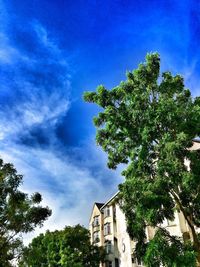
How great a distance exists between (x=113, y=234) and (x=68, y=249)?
32.4ft

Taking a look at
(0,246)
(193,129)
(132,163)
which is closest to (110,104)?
(132,163)

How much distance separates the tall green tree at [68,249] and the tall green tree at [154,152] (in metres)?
21.5

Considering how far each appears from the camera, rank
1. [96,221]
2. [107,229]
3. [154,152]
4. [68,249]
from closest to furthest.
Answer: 1. [154,152]
2. [68,249]
3. [107,229]
4. [96,221]

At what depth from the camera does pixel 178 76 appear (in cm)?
2180

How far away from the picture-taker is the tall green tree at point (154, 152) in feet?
56.2

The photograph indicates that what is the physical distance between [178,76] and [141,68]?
2655 millimetres

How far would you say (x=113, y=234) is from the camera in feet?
153

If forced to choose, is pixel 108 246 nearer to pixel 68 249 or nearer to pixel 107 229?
pixel 107 229

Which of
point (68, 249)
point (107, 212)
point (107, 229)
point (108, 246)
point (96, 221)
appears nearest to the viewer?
point (68, 249)

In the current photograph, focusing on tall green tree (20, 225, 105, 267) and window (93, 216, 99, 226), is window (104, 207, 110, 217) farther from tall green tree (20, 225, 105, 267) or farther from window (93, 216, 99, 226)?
tall green tree (20, 225, 105, 267)

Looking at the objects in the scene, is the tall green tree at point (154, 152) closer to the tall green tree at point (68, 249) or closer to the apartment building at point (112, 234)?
the tall green tree at point (68, 249)

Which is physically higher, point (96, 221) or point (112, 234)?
point (96, 221)

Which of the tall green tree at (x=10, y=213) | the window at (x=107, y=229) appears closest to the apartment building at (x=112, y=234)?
the window at (x=107, y=229)

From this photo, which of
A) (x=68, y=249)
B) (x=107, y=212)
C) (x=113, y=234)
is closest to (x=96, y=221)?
(x=107, y=212)
